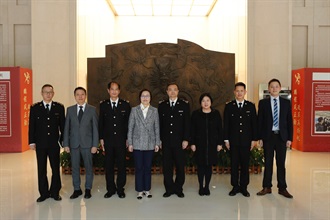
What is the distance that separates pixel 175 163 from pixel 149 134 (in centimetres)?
58

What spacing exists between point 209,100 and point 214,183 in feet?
5.14

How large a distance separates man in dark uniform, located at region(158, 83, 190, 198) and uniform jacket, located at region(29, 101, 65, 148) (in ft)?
4.84

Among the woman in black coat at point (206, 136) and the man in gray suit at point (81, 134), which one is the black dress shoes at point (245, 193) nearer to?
the woman in black coat at point (206, 136)

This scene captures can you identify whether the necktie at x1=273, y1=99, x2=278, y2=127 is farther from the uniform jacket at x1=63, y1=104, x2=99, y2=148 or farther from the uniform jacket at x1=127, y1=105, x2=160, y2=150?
the uniform jacket at x1=63, y1=104, x2=99, y2=148

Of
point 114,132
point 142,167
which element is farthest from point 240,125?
point 114,132

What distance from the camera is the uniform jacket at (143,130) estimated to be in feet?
15.0

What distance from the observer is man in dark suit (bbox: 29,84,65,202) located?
4.47 m

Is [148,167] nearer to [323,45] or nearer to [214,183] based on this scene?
[214,183]

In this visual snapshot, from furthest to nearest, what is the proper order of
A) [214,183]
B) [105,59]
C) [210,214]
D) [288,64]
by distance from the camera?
[288,64], [105,59], [214,183], [210,214]

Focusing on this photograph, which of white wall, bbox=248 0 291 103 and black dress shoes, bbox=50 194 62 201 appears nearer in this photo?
black dress shoes, bbox=50 194 62 201

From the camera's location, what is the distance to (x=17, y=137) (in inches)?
324

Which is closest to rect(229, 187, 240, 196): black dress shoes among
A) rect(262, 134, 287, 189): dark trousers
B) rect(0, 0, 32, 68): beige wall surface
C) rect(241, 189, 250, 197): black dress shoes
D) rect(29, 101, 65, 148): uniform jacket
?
rect(241, 189, 250, 197): black dress shoes

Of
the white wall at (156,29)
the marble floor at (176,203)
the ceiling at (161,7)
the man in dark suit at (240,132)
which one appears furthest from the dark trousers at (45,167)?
the white wall at (156,29)

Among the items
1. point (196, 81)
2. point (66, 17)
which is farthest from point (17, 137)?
point (196, 81)
